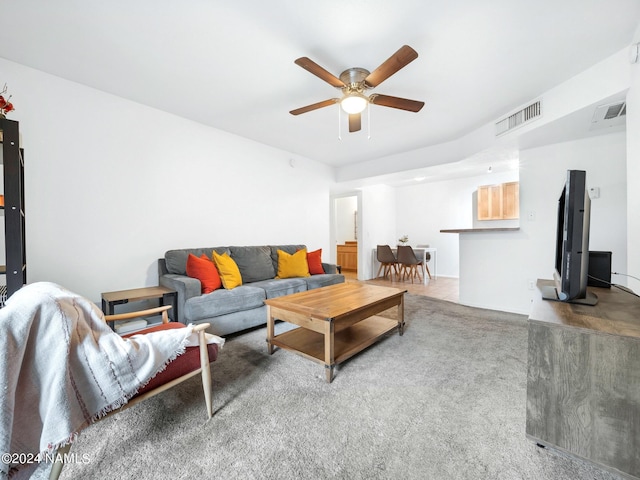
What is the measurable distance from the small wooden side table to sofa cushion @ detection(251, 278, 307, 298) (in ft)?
2.73

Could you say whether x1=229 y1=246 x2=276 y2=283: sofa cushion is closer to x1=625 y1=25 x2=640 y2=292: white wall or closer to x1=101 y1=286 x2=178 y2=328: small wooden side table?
x1=101 y1=286 x2=178 y2=328: small wooden side table

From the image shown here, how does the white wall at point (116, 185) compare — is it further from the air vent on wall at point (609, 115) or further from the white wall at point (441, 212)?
the white wall at point (441, 212)

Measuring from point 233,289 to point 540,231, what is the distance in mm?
3667

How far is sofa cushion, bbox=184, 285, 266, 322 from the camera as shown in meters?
2.44

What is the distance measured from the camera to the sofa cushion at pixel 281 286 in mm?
3029

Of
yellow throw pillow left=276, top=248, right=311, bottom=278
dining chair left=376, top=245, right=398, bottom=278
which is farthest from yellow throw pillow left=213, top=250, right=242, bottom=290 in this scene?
dining chair left=376, top=245, right=398, bottom=278

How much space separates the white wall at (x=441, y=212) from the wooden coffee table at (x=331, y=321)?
4284 millimetres

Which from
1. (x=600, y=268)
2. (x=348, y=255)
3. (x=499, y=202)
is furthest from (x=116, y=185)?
(x=499, y=202)

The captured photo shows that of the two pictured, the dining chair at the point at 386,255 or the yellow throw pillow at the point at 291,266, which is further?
the dining chair at the point at 386,255

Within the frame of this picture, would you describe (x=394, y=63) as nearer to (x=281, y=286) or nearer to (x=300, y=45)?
(x=300, y=45)

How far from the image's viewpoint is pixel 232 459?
3.99 feet

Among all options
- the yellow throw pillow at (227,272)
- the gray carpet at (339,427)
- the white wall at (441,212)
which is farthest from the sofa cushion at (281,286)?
the white wall at (441,212)

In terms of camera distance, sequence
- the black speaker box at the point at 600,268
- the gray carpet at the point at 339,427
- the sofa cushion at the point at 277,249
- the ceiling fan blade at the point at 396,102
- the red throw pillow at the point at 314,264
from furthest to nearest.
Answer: the red throw pillow at the point at 314,264 < the sofa cushion at the point at 277,249 < the ceiling fan blade at the point at 396,102 < the black speaker box at the point at 600,268 < the gray carpet at the point at 339,427

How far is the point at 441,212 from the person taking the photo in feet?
21.4
